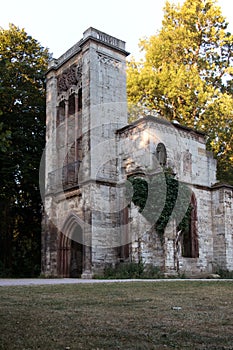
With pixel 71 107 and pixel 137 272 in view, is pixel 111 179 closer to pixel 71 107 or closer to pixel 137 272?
pixel 137 272

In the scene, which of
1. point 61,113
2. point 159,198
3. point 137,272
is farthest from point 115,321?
point 61,113

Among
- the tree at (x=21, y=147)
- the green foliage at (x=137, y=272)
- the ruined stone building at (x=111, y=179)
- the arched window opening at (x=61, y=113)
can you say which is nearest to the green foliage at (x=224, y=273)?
the ruined stone building at (x=111, y=179)

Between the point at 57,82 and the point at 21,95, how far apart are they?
2670 millimetres

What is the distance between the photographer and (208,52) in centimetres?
2616

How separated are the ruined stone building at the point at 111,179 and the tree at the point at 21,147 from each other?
7.66 feet

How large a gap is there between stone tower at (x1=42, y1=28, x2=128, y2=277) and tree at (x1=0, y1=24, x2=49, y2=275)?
2146 mm

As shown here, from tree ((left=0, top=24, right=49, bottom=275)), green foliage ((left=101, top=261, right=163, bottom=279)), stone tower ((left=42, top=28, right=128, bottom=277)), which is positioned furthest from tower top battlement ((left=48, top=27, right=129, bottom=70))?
green foliage ((left=101, top=261, right=163, bottom=279))

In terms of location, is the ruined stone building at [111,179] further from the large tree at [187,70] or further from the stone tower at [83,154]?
the large tree at [187,70]

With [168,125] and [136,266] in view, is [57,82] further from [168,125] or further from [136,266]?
[136,266]

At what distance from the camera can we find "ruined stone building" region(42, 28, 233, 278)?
16.4m

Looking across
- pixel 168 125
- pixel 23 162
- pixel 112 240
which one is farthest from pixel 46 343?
pixel 23 162

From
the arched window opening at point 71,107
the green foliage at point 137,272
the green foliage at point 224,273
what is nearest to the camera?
the green foliage at point 137,272

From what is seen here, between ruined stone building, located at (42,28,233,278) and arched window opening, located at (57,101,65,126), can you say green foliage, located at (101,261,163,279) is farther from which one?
arched window opening, located at (57,101,65,126)

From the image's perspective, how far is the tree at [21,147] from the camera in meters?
21.7
